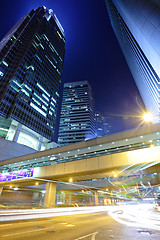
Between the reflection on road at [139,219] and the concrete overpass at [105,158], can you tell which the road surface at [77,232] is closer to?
the reflection on road at [139,219]

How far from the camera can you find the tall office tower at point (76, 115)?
122938mm

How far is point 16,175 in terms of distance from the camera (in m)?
28.0

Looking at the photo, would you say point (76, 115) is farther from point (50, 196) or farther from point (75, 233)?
point (75, 233)

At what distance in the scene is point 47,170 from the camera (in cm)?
2377

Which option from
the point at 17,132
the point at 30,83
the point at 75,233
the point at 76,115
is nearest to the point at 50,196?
the point at 75,233

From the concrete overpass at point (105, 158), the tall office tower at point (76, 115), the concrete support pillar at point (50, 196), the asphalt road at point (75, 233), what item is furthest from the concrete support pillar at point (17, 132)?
the asphalt road at point (75, 233)

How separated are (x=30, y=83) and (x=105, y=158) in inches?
2993

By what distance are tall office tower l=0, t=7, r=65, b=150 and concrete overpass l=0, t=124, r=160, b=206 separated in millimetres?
44392

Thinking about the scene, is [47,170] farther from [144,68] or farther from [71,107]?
[71,107]

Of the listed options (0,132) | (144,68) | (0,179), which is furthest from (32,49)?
(0,179)

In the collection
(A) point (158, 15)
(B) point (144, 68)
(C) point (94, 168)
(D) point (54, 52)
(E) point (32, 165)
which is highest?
(D) point (54, 52)

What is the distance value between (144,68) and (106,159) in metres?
40.6

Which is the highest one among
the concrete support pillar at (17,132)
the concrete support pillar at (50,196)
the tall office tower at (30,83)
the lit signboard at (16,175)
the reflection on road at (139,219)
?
the tall office tower at (30,83)

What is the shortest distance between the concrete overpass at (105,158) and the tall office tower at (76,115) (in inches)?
3645
